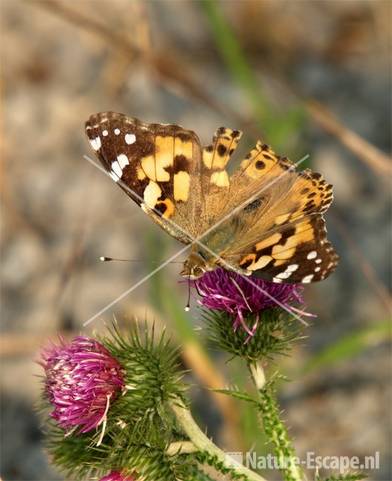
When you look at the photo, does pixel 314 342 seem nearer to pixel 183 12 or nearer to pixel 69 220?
pixel 69 220

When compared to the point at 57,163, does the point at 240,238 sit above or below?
below

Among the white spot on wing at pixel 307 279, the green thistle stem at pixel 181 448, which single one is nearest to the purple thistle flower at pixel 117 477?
the green thistle stem at pixel 181 448

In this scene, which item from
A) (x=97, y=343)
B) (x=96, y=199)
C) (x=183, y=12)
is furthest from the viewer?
(x=183, y=12)

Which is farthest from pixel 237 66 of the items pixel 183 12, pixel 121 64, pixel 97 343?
pixel 183 12

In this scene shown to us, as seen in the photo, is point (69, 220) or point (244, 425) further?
point (69, 220)

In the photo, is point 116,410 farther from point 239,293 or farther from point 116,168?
point 116,168

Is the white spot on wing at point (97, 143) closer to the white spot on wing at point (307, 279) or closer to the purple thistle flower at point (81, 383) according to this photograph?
the purple thistle flower at point (81, 383)

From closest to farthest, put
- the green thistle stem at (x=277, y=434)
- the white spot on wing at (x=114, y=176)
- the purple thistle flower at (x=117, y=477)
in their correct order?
the green thistle stem at (x=277, y=434) → the purple thistle flower at (x=117, y=477) → the white spot on wing at (x=114, y=176)
